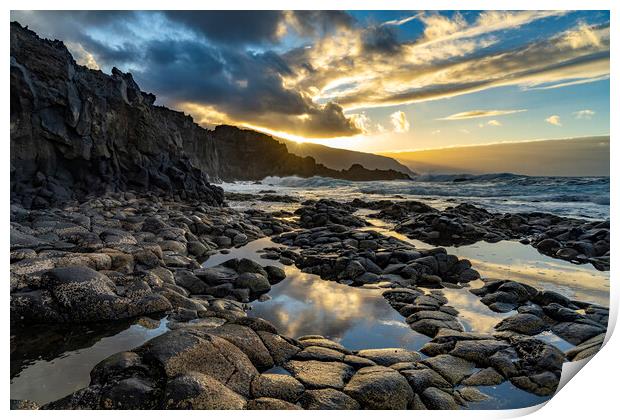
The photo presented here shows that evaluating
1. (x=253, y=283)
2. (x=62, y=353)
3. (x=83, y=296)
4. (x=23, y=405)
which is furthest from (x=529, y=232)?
(x=23, y=405)

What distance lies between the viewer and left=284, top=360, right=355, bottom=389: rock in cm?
385

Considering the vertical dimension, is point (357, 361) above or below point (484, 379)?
above

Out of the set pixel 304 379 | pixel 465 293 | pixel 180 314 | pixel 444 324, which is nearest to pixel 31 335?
pixel 180 314

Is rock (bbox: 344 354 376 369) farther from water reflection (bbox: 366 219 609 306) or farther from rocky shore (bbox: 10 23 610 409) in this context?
water reflection (bbox: 366 219 609 306)

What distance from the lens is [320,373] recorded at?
4.04m

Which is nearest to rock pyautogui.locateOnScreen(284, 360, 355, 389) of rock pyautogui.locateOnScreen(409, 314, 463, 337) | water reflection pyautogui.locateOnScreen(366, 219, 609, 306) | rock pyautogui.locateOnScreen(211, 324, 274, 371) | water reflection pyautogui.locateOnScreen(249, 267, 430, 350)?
rock pyautogui.locateOnScreen(211, 324, 274, 371)

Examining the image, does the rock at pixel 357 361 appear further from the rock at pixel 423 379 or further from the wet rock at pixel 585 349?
the wet rock at pixel 585 349

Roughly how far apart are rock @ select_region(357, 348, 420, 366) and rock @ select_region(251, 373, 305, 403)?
1.10 metres

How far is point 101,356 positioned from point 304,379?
95.1 inches

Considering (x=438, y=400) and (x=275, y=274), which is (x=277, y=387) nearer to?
(x=438, y=400)

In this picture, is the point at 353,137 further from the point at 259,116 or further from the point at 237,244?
the point at 237,244

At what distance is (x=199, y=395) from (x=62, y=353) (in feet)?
7.09

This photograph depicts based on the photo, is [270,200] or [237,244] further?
[270,200]

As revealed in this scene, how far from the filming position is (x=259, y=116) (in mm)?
8406
